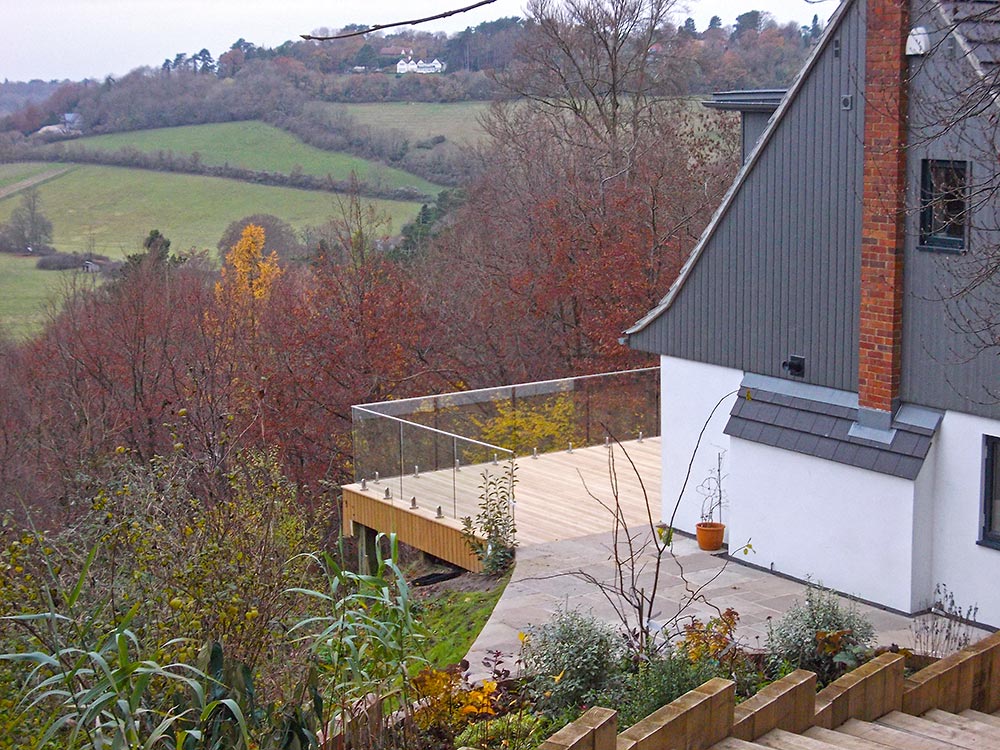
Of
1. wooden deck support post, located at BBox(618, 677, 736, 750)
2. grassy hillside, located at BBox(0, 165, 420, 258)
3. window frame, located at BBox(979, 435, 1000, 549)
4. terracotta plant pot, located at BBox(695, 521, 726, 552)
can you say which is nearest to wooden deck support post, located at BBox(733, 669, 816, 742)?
wooden deck support post, located at BBox(618, 677, 736, 750)

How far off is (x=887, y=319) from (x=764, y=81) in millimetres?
23291

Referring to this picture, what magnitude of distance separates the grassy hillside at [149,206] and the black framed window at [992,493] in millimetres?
45446

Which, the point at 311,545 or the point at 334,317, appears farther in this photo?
the point at 334,317

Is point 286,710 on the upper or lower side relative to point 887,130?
lower

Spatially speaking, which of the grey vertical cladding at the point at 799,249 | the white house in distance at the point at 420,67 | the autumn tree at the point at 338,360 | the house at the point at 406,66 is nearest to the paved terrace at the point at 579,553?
the grey vertical cladding at the point at 799,249

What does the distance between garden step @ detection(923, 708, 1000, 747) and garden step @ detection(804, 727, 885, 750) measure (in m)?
0.67

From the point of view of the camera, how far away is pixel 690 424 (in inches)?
573

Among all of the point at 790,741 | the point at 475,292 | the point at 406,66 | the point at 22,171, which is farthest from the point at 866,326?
the point at 22,171

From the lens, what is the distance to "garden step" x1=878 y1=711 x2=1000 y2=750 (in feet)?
19.9

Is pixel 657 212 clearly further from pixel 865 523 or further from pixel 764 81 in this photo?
pixel 865 523

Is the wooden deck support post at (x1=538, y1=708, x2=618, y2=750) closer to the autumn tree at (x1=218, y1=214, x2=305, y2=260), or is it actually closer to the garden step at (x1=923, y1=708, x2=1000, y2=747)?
the garden step at (x1=923, y1=708, x2=1000, y2=747)

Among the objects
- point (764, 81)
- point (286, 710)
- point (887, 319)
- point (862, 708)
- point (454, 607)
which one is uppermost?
point (764, 81)

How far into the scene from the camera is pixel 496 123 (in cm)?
3472

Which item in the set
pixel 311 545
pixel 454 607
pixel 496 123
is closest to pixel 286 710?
pixel 311 545
